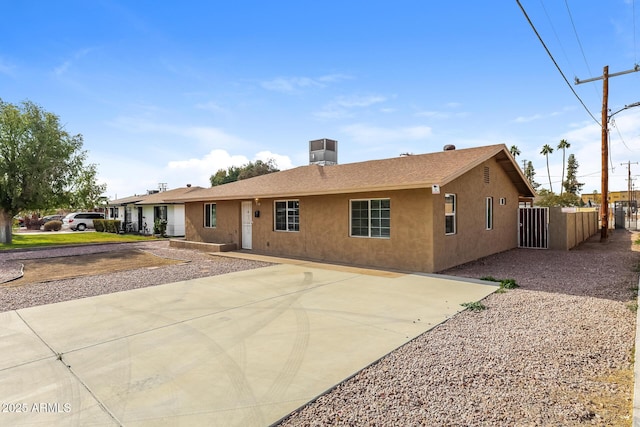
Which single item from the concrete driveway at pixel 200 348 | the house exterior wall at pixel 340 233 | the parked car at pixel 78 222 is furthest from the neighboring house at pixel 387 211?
the parked car at pixel 78 222

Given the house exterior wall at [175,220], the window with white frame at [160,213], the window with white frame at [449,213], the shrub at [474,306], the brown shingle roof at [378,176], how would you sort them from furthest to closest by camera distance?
the window with white frame at [160,213] → the house exterior wall at [175,220] → the window with white frame at [449,213] → the brown shingle roof at [378,176] → the shrub at [474,306]

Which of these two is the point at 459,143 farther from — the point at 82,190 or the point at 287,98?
the point at 82,190

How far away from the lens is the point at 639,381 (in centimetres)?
323

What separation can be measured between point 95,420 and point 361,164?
1243 centimetres

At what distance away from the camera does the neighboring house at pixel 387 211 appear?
993 cm

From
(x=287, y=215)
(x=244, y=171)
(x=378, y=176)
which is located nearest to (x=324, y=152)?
(x=287, y=215)

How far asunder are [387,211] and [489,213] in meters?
5.06

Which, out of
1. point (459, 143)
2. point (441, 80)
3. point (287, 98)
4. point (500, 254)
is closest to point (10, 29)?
point (287, 98)

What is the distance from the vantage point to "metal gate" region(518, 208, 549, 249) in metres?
15.0

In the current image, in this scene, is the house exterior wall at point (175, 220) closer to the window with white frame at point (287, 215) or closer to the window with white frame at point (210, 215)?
the window with white frame at point (210, 215)

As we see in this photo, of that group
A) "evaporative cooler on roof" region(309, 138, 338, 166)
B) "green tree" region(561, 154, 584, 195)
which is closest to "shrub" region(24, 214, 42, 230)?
"evaporative cooler on roof" region(309, 138, 338, 166)

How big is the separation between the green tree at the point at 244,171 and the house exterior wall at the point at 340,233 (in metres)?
31.6

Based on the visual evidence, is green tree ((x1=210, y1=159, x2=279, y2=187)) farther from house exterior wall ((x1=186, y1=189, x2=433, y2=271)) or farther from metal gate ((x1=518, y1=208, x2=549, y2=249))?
metal gate ((x1=518, y1=208, x2=549, y2=249))

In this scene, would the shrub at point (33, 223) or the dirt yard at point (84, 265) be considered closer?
the dirt yard at point (84, 265)
